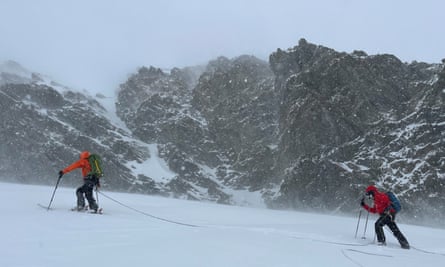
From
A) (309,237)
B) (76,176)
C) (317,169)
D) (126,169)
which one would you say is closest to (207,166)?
(126,169)

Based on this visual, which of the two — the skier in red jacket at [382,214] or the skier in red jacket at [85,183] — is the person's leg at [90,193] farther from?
the skier in red jacket at [382,214]

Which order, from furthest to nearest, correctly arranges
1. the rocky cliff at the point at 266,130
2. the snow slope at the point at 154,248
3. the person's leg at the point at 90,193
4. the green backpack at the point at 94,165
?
the rocky cliff at the point at 266,130
the green backpack at the point at 94,165
the person's leg at the point at 90,193
the snow slope at the point at 154,248

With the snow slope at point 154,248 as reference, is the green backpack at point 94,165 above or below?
above

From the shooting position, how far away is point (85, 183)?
45.9ft

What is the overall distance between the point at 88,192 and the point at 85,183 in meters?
0.41

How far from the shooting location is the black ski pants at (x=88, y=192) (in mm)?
13469

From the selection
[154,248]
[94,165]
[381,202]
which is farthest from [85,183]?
[381,202]

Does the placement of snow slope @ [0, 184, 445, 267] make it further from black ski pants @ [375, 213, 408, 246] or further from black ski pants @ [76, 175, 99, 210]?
black ski pants @ [76, 175, 99, 210]

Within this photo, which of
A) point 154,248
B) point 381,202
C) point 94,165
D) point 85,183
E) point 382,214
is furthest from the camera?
point 94,165

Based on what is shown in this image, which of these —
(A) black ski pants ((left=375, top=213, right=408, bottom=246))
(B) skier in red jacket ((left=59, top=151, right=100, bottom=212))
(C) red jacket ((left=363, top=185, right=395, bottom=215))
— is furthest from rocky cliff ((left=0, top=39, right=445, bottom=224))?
(B) skier in red jacket ((left=59, top=151, right=100, bottom=212))

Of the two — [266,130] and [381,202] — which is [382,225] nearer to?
[381,202]

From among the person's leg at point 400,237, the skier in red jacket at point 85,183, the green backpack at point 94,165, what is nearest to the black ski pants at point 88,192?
the skier in red jacket at point 85,183


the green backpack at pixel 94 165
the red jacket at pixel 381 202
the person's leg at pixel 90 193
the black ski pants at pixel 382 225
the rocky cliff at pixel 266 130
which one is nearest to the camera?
the black ski pants at pixel 382 225

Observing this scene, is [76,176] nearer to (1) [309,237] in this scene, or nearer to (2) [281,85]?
(2) [281,85]
